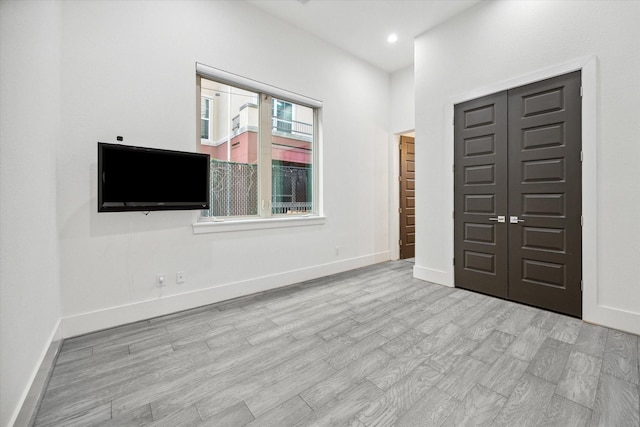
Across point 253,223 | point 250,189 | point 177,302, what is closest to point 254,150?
point 250,189

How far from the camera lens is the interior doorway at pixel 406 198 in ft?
18.2

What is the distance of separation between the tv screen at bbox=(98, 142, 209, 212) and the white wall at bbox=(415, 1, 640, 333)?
3094mm

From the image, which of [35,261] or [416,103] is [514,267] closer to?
[416,103]

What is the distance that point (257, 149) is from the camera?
3799mm

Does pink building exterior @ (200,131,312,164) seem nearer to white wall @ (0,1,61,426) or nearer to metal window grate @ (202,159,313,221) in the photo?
metal window grate @ (202,159,313,221)

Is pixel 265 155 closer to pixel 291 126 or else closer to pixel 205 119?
pixel 291 126

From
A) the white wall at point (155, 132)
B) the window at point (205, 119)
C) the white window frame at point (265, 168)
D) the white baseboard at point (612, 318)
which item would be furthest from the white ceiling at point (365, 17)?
the white baseboard at point (612, 318)

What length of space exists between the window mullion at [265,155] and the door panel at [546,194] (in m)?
2.97

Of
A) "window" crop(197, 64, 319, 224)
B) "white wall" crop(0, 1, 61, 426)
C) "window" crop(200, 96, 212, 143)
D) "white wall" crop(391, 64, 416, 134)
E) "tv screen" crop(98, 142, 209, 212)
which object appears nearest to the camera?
"white wall" crop(0, 1, 61, 426)

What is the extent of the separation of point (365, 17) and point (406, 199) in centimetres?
323

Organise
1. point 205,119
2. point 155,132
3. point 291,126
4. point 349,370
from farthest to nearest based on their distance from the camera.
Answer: point 291,126, point 205,119, point 155,132, point 349,370

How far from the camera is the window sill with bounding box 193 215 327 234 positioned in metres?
3.13

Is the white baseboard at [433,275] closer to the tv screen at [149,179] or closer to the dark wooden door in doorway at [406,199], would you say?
the dark wooden door in doorway at [406,199]

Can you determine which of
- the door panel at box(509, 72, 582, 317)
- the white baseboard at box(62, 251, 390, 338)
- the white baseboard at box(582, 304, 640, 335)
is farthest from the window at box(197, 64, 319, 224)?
the white baseboard at box(582, 304, 640, 335)
